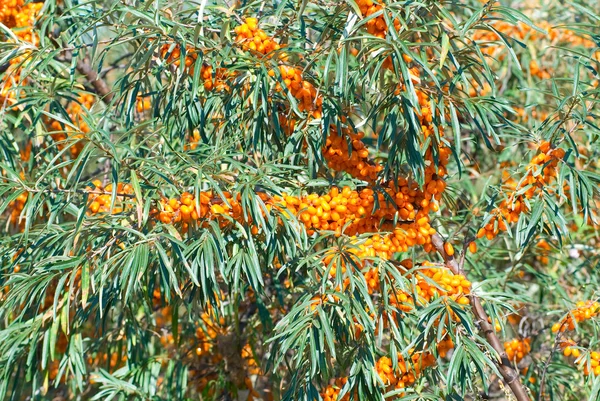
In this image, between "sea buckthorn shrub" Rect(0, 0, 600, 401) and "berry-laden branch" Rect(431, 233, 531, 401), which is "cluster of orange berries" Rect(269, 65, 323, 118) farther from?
"berry-laden branch" Rect(431, 233, 531, 401)

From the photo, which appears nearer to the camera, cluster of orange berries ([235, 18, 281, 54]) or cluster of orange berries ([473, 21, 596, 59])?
cluster of orange berries ([235, 18, 281, 54])

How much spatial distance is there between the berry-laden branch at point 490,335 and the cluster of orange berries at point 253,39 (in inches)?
22.1

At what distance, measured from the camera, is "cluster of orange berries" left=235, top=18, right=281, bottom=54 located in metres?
1.41

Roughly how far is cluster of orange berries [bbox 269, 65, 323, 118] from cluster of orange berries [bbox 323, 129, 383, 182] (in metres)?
0.06

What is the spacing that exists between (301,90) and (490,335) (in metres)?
0.68

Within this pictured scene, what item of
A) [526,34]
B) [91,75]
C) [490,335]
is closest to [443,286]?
[490,335]

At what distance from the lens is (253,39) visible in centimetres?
141

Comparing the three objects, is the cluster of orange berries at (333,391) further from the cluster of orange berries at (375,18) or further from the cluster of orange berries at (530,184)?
the cluster of orange berries at (375,18)

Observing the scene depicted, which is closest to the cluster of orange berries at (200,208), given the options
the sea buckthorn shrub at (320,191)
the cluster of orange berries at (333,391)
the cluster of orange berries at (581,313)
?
the sea buckthorn shrub at (320,191)

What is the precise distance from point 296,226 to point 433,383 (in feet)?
1.63

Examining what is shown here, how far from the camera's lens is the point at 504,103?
57.3 inches

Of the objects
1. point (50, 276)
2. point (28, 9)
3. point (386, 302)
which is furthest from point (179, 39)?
point (28, 9)

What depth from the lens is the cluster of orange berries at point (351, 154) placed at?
1.47 m

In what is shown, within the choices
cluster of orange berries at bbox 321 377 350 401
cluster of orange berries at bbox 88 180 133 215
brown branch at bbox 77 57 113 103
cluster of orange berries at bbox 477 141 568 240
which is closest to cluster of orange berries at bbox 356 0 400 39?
cluster of orange berries at bbox 477 141 568 240
